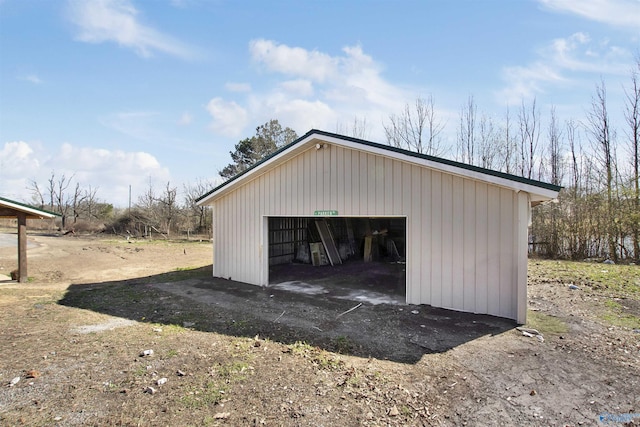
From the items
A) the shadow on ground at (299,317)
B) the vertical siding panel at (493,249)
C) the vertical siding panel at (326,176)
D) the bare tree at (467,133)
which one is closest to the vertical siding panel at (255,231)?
the shadow on ground at (299,317)

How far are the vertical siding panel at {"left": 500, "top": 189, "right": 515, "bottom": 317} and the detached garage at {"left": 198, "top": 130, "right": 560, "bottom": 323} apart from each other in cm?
2

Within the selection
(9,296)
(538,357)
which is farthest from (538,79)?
(9,296)

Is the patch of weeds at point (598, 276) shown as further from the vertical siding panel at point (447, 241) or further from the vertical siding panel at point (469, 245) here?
the vertical siding panel at point (447, 241)

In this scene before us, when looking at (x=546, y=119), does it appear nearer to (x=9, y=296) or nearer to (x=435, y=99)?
(x=435, y=99)

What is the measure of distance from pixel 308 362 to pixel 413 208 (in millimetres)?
3861

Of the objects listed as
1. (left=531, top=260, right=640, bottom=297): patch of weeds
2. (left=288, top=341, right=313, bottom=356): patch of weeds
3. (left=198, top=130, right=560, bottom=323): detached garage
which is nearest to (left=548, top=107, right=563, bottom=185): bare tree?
(left=531, top=260, right=640, bottom=297): patch of weeds

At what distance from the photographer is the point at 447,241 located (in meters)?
6.64

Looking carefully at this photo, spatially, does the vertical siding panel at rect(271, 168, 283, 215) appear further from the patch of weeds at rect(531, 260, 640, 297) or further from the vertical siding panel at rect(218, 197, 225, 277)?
the patch of weeds at rect(531, 260, 640, 297)

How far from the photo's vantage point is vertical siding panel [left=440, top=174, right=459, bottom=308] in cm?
661

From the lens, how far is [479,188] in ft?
20.9

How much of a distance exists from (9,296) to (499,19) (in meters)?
13.7

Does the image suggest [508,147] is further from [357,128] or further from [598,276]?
[598,276]

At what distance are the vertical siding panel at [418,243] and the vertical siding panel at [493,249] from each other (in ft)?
3.67

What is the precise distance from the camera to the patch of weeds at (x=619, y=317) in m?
5.90
